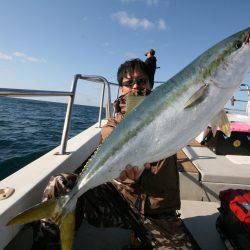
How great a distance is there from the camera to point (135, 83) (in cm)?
357

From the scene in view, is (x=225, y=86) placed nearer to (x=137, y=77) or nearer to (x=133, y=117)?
(x=133, y=117)

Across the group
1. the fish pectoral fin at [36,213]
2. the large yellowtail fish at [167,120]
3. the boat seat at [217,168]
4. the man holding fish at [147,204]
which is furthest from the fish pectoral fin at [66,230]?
the boat seat at [217,168]

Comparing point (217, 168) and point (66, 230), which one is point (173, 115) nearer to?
point (66, 230)

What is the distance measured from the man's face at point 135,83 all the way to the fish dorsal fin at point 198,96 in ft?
4.02

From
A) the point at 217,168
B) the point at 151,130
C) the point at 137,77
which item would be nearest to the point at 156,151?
the point at 151,130

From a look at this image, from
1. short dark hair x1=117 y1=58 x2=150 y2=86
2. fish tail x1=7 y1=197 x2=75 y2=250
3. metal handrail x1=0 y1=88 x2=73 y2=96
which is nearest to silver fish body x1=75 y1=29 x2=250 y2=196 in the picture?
fish tail x1=7 y1=197 x2=75 y2=250

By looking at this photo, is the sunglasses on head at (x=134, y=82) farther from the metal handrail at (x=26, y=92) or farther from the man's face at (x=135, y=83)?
the metal handrail at (x=26, y=92)

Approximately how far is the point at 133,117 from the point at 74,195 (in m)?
0.78

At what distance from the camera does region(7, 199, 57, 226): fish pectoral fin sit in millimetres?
2389

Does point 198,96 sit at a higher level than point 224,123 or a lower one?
higher

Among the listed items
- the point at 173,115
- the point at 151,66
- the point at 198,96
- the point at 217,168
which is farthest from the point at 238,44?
the point at 217,168

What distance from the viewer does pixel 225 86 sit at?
2332mm

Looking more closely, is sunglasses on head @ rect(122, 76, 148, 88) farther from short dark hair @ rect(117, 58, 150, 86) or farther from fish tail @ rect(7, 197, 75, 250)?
fish tail @ rect(7, 197, 75, 250)

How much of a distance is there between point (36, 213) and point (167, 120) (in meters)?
1.22
